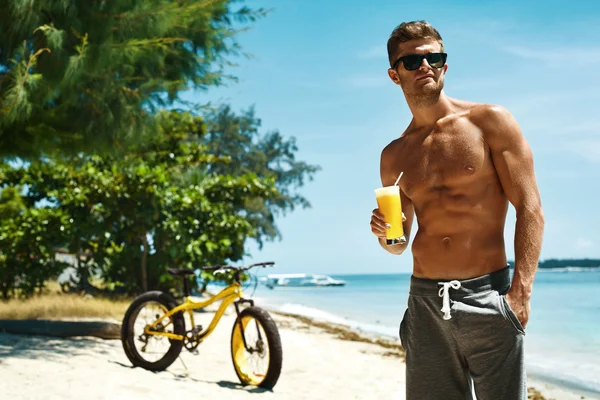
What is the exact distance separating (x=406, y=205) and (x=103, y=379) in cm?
497

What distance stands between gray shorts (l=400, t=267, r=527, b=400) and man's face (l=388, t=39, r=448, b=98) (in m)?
0.82

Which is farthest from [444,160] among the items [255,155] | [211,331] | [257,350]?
[255,155]

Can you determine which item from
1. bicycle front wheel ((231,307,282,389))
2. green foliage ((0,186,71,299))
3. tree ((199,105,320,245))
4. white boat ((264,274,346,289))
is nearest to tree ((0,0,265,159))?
bicycle front wheel ((231,307,282,389))

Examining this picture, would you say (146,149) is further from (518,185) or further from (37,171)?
(518,185)

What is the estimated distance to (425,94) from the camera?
312cm

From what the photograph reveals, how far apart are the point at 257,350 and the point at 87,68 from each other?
4.24m

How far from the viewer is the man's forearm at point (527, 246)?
2801 millimetres

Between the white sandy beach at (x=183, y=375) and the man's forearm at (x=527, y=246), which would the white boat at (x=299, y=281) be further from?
the man's forearm at (x=527, y=246)

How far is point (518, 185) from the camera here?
2.87 metres

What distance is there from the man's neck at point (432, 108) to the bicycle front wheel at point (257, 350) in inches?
182

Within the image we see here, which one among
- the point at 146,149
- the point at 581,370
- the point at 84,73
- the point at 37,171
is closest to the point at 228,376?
the point at 84,73

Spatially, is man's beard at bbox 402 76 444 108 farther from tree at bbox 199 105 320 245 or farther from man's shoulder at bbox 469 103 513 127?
tree at bbox 199 105 320 245

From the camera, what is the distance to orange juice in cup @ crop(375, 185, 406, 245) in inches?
119

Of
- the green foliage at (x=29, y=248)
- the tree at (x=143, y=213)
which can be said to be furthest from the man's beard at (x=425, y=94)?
the green foliage at (x=29, y=248)
